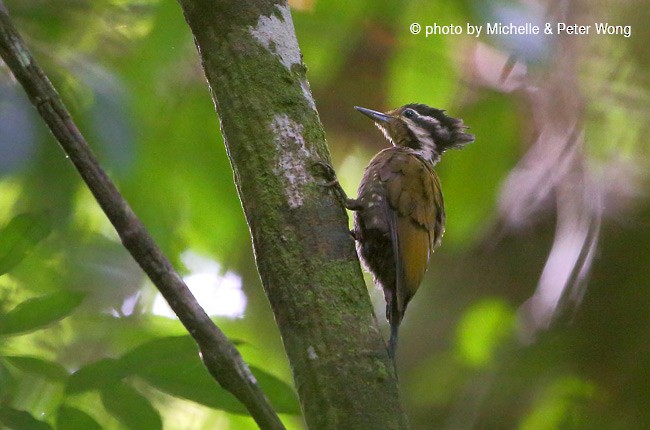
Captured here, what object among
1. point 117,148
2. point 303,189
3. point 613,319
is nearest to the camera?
point 303,189

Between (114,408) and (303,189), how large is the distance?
2.34 ft

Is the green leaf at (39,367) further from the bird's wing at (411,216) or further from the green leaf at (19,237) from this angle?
the bird's wing at (411,216)

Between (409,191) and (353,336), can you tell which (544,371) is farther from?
(353,336)

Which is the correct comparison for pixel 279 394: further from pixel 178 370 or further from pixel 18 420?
pixel 18 420

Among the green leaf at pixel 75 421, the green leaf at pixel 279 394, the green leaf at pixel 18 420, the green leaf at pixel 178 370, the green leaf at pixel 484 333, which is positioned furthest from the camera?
the green leaf at pixel 484 333

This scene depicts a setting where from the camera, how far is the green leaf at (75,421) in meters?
1.59

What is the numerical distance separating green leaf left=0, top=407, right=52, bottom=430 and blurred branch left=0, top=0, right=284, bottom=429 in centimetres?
32

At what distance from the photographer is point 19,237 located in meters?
1.71

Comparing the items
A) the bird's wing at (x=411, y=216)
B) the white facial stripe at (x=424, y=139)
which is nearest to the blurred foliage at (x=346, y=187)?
the bird's wing at (x=411, y=216)

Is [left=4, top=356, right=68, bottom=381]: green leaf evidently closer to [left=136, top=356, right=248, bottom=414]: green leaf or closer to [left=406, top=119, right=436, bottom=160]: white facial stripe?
[left=136, top=356, right=248, bottom=414]: green leaf

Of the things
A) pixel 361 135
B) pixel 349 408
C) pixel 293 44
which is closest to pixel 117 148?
pixel 293 44

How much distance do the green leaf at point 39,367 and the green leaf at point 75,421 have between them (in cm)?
9

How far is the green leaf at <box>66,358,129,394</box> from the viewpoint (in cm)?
165

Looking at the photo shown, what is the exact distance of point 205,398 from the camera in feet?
5.92
